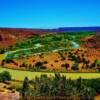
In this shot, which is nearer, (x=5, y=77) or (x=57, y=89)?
(x=57, y=89)

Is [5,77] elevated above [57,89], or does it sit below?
below

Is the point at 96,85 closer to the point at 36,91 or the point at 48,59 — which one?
the point at 36,91

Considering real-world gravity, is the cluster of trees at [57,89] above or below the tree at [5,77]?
above

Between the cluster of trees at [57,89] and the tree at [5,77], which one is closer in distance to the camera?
the cluster of trees at [57,89]

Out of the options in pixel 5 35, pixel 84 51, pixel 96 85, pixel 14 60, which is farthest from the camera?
pixel 5 35

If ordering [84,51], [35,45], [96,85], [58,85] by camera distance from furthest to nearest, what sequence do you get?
[35,45] < [84,51] < [96,85] < [58,85]

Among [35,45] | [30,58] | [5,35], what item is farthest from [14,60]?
[5,35]

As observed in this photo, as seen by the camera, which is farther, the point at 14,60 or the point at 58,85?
the point at 14,60

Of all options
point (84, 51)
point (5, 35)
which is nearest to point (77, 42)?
point (84, 51)

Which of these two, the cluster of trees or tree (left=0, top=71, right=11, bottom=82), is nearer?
the cluster of trees

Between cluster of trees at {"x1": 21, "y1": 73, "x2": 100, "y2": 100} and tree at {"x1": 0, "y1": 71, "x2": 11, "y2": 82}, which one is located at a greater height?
cluster of trees at {"x1": 21, "y1": 73, "x2": 100, "y2": 100}
